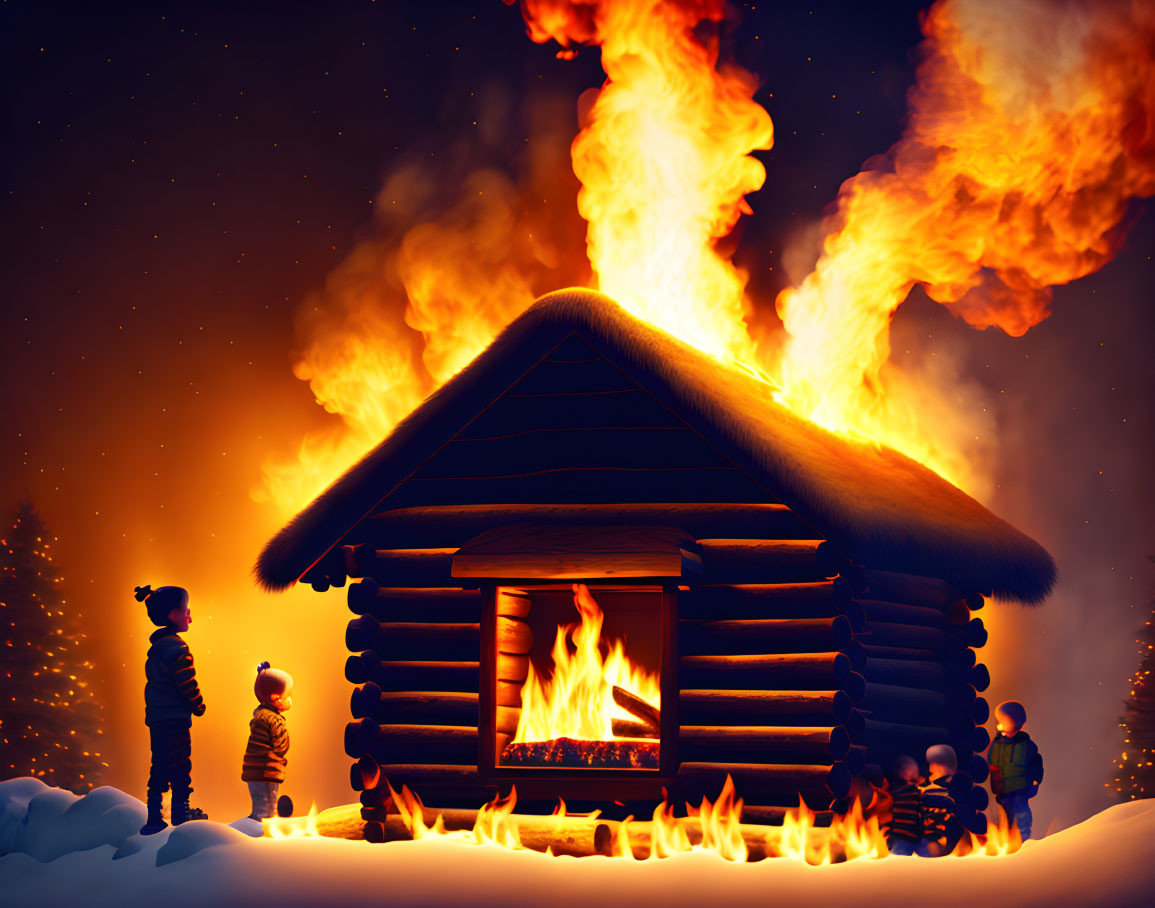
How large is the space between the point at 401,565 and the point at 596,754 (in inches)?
98.4

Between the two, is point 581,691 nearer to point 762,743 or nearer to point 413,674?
point 413,674

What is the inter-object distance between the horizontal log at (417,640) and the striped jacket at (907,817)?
3.74 m

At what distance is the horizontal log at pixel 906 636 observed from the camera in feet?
44.1

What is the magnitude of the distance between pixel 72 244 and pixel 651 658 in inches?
660

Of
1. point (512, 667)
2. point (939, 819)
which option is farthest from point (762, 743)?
point (512, 667)

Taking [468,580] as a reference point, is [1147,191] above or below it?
above

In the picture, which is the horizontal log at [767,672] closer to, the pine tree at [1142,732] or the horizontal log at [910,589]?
the horizontal log at [910,589]

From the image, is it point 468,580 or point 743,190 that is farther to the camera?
point 743,190

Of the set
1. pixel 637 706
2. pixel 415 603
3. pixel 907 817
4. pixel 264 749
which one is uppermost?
pixel 415 603

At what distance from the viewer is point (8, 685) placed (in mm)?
20375

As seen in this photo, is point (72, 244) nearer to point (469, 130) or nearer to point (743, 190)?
point (469, 130)

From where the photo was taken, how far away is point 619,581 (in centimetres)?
1227

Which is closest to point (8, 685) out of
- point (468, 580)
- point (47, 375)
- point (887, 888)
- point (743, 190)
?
point (47, 375)

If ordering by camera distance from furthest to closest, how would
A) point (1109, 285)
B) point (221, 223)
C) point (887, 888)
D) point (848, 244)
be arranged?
point (221, 223) < point (1109, 285) < point (848, 244) < point (887, 888)
